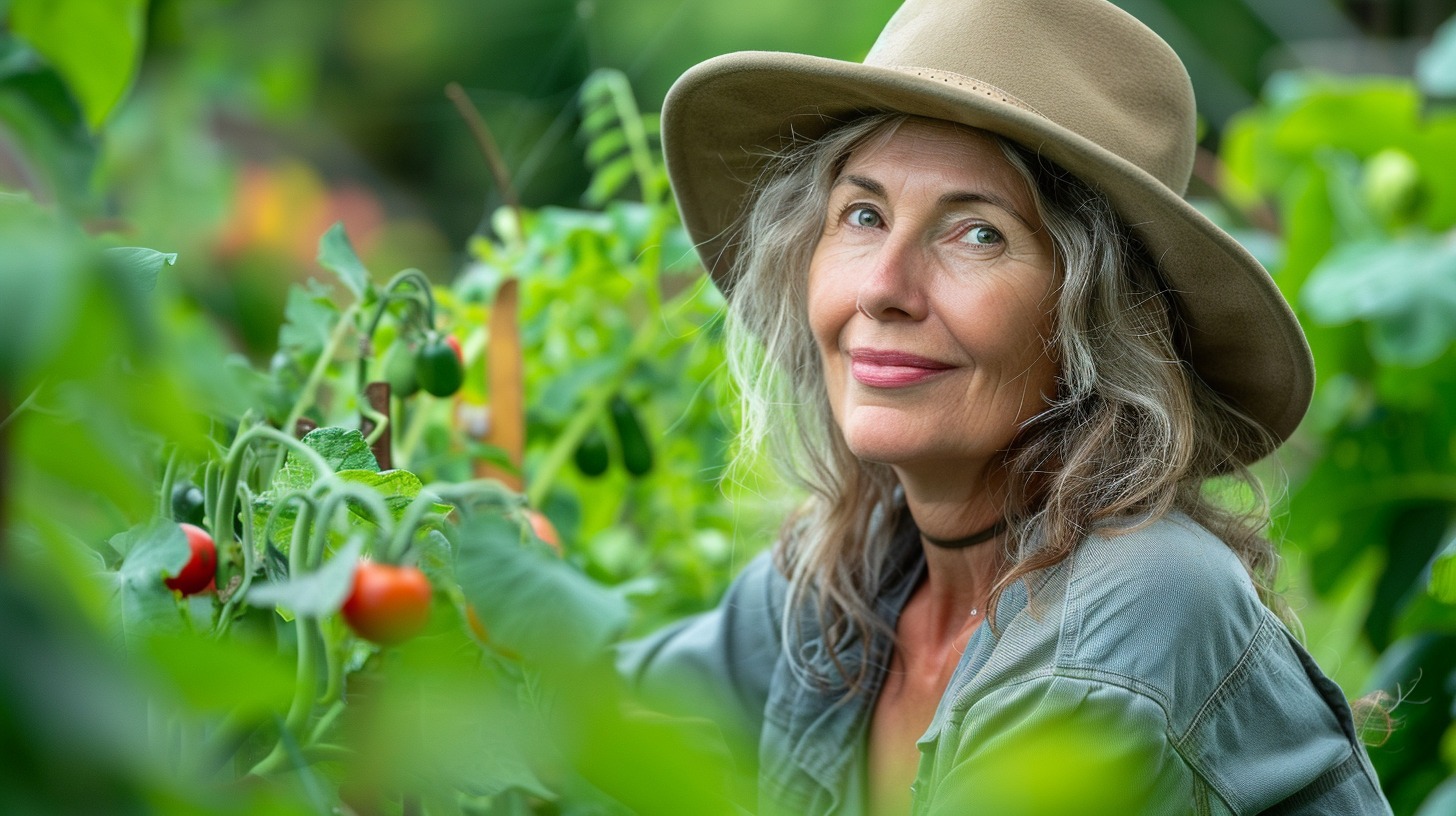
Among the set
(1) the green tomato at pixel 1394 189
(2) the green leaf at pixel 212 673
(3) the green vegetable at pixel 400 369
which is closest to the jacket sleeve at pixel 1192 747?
(3) the green vegetable at pixel 400 369

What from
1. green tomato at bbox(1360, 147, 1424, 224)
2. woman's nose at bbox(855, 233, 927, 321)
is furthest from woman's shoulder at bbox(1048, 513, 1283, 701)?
green tomato at bbox(1360, 147, 1424, 224)

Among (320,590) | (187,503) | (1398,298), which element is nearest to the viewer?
(320,590)

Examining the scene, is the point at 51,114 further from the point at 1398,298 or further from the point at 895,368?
the point at 1398,298

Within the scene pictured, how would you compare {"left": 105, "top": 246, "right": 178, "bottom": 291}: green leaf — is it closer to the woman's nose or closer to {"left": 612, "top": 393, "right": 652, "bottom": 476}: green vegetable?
the woman's nose

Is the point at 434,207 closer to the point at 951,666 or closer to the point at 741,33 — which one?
the point at 741,33

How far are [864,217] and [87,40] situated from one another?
62cm

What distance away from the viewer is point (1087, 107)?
3.33ft

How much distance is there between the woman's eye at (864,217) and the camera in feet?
3.63

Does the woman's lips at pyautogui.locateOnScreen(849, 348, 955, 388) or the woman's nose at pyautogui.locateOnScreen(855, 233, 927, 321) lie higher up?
the woman's nose at pyautogui.locateOnScreen(855, 233, 927, 321)

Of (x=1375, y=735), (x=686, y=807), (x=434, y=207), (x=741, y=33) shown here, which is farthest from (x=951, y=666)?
(x=434, y=207)

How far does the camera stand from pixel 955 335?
104 cm

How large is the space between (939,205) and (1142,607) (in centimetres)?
34

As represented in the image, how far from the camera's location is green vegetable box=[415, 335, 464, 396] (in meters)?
0.98

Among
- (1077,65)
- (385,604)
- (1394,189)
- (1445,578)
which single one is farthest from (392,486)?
(1394,189)
